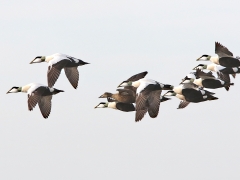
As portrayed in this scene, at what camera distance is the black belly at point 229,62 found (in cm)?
3975

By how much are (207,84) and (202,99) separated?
2.62 ft

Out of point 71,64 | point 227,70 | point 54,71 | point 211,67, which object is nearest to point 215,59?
point 227,70

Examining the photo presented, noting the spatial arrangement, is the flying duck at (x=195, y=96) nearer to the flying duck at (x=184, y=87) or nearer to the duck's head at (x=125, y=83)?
the flying duck at (x=184, y=87)

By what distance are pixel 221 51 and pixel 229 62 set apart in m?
0.50

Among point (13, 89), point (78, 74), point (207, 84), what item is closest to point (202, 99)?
point (207, 84)

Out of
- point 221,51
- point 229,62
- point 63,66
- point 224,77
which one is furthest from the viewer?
point 224,77

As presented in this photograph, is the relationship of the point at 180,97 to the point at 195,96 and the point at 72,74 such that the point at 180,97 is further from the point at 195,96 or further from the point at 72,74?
the point at 72,74

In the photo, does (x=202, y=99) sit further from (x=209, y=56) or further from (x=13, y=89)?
(x=13, y=89)

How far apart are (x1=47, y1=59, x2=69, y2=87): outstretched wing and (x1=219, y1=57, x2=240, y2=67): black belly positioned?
5.55 metres

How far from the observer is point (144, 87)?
38.5 metres

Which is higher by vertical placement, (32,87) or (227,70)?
(32,87)

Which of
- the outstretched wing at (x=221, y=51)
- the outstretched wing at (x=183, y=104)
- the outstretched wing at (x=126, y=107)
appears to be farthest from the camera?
the outstretched wing at (x=183, y=104)

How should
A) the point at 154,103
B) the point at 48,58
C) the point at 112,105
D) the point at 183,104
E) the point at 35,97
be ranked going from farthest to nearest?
the point at 183,104 < the point at 112,105 < the point at 48,58 < the point at 35,97 < the point at 154,103

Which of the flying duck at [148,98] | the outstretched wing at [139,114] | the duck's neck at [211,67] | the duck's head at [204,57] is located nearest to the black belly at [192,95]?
the flying duck at [148,98]
